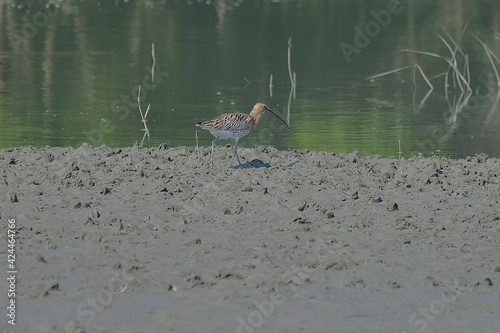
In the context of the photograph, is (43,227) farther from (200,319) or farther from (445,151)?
(445,151)

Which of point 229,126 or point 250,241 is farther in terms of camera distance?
point 229,126

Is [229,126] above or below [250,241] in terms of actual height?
above

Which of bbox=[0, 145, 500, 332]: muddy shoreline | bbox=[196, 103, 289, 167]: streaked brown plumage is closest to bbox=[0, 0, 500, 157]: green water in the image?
bbox=[196, 103, 289, 167]: streaked brown plumage

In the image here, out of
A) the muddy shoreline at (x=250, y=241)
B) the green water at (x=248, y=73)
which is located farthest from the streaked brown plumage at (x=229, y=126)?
the green water at (x=248, y=73)

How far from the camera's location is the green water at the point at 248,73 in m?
17.3

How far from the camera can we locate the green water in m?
17.3

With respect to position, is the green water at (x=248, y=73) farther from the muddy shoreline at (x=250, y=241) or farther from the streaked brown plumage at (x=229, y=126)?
Answer: the muddy shoreline at (x=250, y=241)

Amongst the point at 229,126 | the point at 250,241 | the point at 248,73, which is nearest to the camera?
the point at 250,241

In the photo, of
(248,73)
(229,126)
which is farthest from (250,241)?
(248,73)

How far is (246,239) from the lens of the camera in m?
9.23

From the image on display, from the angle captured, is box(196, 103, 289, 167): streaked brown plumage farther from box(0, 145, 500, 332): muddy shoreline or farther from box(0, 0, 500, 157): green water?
box(0, 0, 500, 157): green water

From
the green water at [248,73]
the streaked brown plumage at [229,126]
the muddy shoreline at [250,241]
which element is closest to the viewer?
the muddy shoreline at [250,241]

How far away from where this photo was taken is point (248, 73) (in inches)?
969

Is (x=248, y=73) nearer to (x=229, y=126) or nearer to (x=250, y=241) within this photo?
(x=229, y=126)
